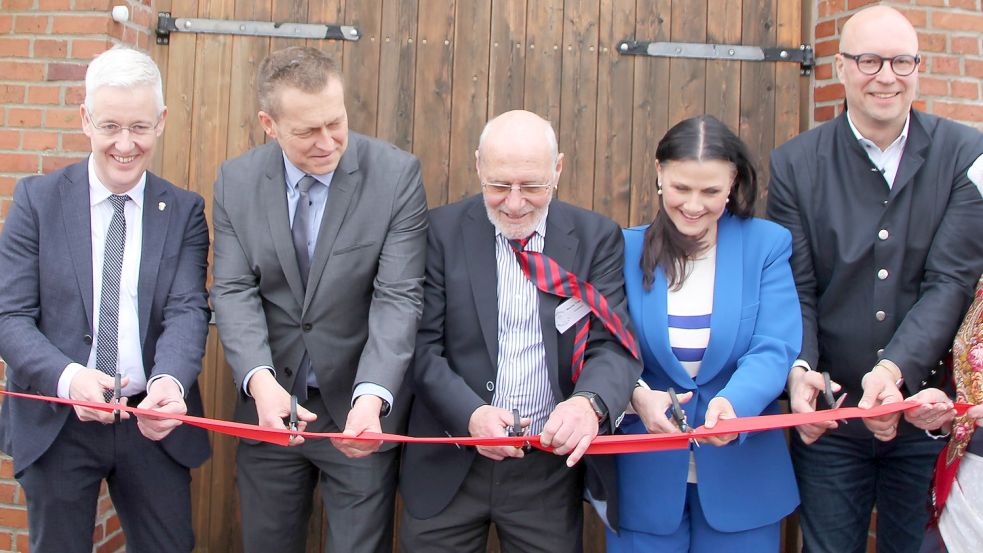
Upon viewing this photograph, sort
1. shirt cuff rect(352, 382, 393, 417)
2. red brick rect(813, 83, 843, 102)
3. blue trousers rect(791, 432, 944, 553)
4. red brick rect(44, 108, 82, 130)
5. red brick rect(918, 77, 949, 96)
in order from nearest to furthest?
shirt cuff rect(352, 382, 393, 417) → blue trousers rect(791, 432, 944, 553) → red brick rect(44, 108, 82, 130) → red brick rect(918, 77, 949, 96) → red brick rect(813, 83, 843, 102)

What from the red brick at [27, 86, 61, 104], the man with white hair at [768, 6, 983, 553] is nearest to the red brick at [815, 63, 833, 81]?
the man with white hair at [768, 6, 983, 553]

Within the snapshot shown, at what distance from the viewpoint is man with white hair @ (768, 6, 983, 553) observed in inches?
115

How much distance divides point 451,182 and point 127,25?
60.5 inches

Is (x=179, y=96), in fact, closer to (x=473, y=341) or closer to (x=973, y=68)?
(x=473, y=341)

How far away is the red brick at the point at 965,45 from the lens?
377cm

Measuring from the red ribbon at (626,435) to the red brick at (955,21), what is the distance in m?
1.94

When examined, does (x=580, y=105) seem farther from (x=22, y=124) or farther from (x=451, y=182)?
(x=22, y=124)

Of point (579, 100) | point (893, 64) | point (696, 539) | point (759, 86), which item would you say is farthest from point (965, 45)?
point (696, 539)

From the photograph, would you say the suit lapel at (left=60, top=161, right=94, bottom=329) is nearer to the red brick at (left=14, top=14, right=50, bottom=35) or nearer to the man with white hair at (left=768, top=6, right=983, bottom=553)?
the red brick at (left=14, top=14, right=50, bottom=35)

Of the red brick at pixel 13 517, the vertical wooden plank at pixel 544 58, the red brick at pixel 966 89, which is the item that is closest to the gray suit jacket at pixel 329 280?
the vertical wooden plank at pixel 544 58

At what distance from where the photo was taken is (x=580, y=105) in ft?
13.3

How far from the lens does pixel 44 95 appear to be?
3.65 metres

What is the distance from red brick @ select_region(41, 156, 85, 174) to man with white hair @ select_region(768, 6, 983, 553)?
9.26 ft

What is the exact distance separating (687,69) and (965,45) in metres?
1.16
